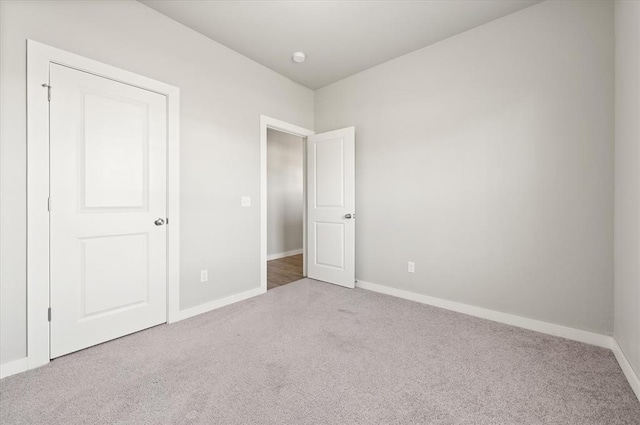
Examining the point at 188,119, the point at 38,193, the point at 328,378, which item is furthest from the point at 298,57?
the point at 328,378

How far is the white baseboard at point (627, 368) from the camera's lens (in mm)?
1485

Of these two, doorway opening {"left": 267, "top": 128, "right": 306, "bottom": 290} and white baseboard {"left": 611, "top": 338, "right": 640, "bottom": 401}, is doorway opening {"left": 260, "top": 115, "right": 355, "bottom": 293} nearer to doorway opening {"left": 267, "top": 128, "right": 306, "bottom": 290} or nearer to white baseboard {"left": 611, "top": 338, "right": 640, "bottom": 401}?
doorway opening {"left": 267, "top": 128, "right": 306, "bottom": 290}

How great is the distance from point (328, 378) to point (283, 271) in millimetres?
2719

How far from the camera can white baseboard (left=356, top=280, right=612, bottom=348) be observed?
79.7 inches

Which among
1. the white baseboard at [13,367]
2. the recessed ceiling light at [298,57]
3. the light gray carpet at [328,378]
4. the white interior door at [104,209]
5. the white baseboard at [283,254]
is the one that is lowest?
the light gray carpet at [328,378]

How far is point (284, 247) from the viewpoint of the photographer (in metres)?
5.56

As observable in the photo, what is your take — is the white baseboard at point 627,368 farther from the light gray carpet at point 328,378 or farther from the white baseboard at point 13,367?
the white baseboard at point 13,367

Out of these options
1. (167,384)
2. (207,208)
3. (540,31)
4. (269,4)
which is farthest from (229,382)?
(540,31)

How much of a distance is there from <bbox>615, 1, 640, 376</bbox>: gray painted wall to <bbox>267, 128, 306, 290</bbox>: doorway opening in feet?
13.1

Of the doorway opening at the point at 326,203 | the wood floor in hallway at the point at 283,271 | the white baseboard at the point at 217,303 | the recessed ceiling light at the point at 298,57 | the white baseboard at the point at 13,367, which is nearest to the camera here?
the white baseboard at the point at 13,367

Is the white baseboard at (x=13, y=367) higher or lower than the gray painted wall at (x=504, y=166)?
lower

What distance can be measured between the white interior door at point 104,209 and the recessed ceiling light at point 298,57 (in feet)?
4.84

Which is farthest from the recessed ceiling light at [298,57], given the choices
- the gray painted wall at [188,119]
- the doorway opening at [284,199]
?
the doorway opening at [284,199]

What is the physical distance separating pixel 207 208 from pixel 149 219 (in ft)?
1.74
